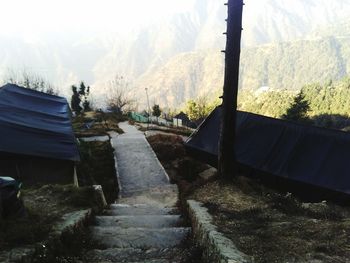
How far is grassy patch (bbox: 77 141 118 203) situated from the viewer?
54.1 feet

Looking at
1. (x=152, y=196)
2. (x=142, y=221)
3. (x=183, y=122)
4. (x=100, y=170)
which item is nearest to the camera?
(x=142, y=221)

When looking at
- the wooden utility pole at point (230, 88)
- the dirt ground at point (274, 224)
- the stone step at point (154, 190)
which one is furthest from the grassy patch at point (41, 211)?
the stone step at point (154, 190)

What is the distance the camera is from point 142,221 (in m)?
7.80

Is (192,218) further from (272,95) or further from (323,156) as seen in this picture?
(272,95)

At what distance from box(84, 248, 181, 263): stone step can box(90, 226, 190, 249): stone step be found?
0.30m

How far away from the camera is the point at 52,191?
29.9ft

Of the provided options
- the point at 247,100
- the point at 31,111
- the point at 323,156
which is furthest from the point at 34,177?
the point at 247,100

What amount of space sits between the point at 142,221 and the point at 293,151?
318 inches

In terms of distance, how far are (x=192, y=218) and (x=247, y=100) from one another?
18772cm

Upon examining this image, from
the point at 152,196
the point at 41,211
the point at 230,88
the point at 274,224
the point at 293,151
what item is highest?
the point at 230,88

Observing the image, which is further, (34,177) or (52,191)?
(34,177)

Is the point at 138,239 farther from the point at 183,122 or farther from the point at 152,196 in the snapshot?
A: the point at 183,122

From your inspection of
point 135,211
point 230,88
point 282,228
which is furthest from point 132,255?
point 230,88

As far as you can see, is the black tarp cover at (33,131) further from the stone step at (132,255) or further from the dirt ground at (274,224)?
the stone step at (132,255)
